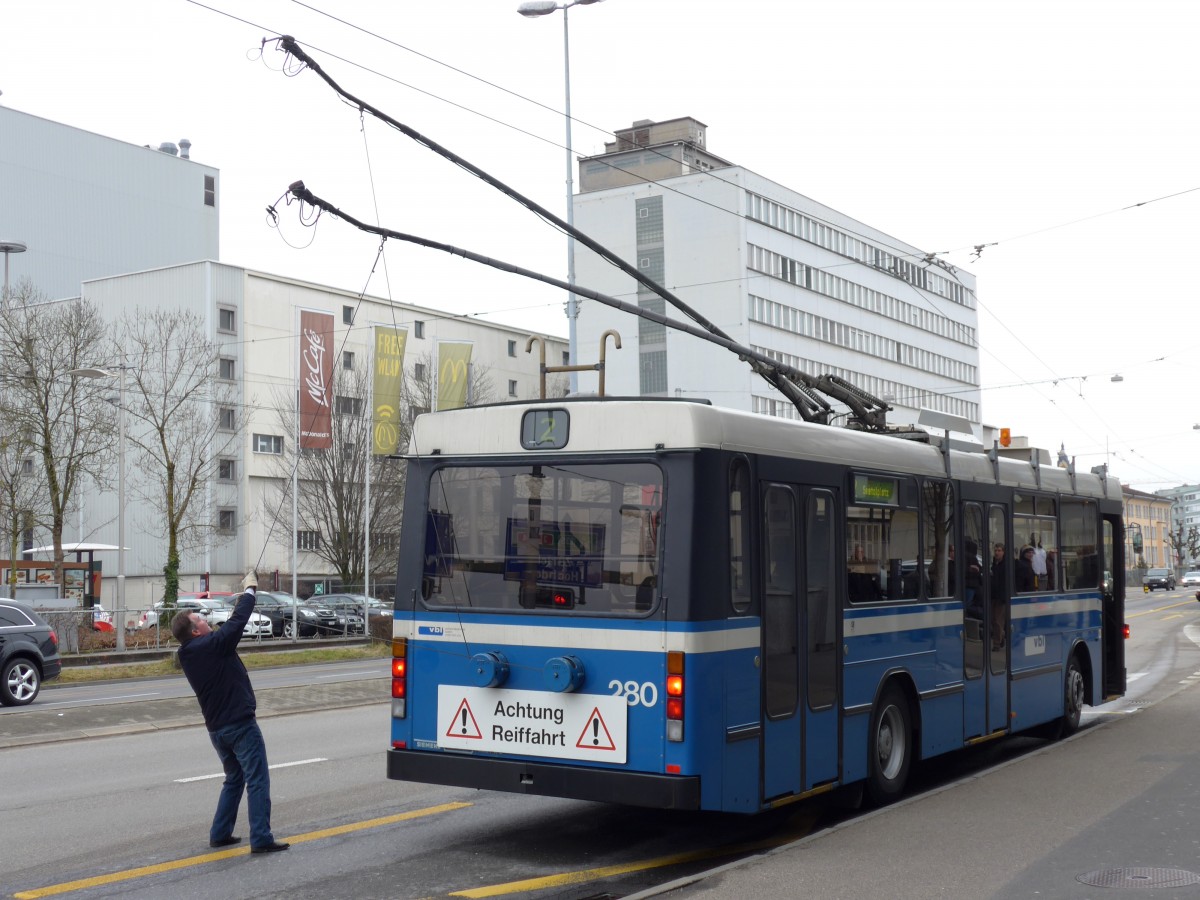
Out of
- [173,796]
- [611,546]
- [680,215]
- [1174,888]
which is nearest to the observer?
[1174,888]

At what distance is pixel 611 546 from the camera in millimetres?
8461

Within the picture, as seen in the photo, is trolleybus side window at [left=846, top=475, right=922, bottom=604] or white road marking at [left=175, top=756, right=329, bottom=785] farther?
white road marking at [left=175, top=756, right=329, bottom=785]

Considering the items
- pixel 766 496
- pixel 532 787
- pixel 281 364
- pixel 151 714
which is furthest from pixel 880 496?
pixel 281 364

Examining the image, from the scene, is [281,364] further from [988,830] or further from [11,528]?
[988,830]

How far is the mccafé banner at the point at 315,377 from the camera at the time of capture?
166 ft

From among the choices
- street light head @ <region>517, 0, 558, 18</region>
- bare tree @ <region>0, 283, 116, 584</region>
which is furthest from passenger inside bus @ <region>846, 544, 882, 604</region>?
bare tree @ <region>0, 283, 116, 584</region>

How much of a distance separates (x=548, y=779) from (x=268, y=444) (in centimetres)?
6364

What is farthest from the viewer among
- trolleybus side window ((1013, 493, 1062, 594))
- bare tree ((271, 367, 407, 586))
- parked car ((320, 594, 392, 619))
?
bare tree ((271, 367, 407, 586))

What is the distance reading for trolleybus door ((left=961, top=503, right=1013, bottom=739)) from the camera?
1184 cm

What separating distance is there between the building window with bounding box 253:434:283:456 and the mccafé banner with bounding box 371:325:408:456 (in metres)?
20.8

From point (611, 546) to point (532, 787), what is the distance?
1.53 metres

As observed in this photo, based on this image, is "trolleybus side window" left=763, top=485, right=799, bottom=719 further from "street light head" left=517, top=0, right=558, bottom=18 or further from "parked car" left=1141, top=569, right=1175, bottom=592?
"parked car" left=1141, top=569, right=1175, bottom=592

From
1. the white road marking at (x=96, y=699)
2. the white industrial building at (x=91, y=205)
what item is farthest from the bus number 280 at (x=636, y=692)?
the white industrial building at (x=91, y=205)

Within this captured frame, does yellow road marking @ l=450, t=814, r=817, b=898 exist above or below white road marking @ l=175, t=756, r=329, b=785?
above
